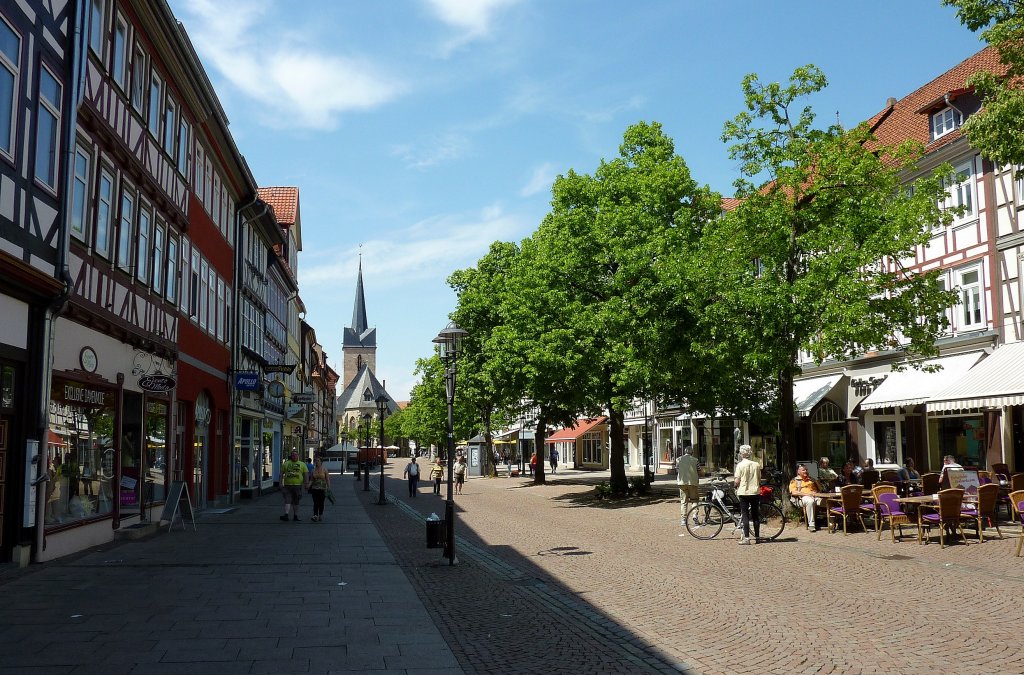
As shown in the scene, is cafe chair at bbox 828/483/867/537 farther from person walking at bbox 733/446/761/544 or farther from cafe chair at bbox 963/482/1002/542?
person walking at bbox 733/446/761/544

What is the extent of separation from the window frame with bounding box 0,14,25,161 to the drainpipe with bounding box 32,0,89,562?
150 centimetres

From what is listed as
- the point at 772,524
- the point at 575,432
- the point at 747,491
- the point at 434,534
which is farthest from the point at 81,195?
the point at 575,432

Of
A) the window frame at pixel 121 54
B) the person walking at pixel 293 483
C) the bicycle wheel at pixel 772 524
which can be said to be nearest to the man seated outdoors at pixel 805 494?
the bicycle wheel at pixel 772 524

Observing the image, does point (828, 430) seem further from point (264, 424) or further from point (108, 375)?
point (108, 375)

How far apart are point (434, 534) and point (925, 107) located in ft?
68.9

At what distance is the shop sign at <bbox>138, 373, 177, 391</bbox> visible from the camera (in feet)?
59.9

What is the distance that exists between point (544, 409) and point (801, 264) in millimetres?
18783

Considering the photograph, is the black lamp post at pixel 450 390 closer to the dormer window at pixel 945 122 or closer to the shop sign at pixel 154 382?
the shop sign at pixel 154 382

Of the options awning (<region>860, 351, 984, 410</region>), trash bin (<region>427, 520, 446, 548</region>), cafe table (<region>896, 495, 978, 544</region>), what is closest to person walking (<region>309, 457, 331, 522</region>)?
trash bin (<region>427, 520, 446, 548</region>)

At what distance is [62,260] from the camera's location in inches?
546

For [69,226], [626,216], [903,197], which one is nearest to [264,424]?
[626,216]

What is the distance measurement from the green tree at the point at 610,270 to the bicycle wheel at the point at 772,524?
5.50m

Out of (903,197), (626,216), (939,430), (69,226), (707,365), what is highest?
(626,216)

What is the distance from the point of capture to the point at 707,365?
22422 millimetres
